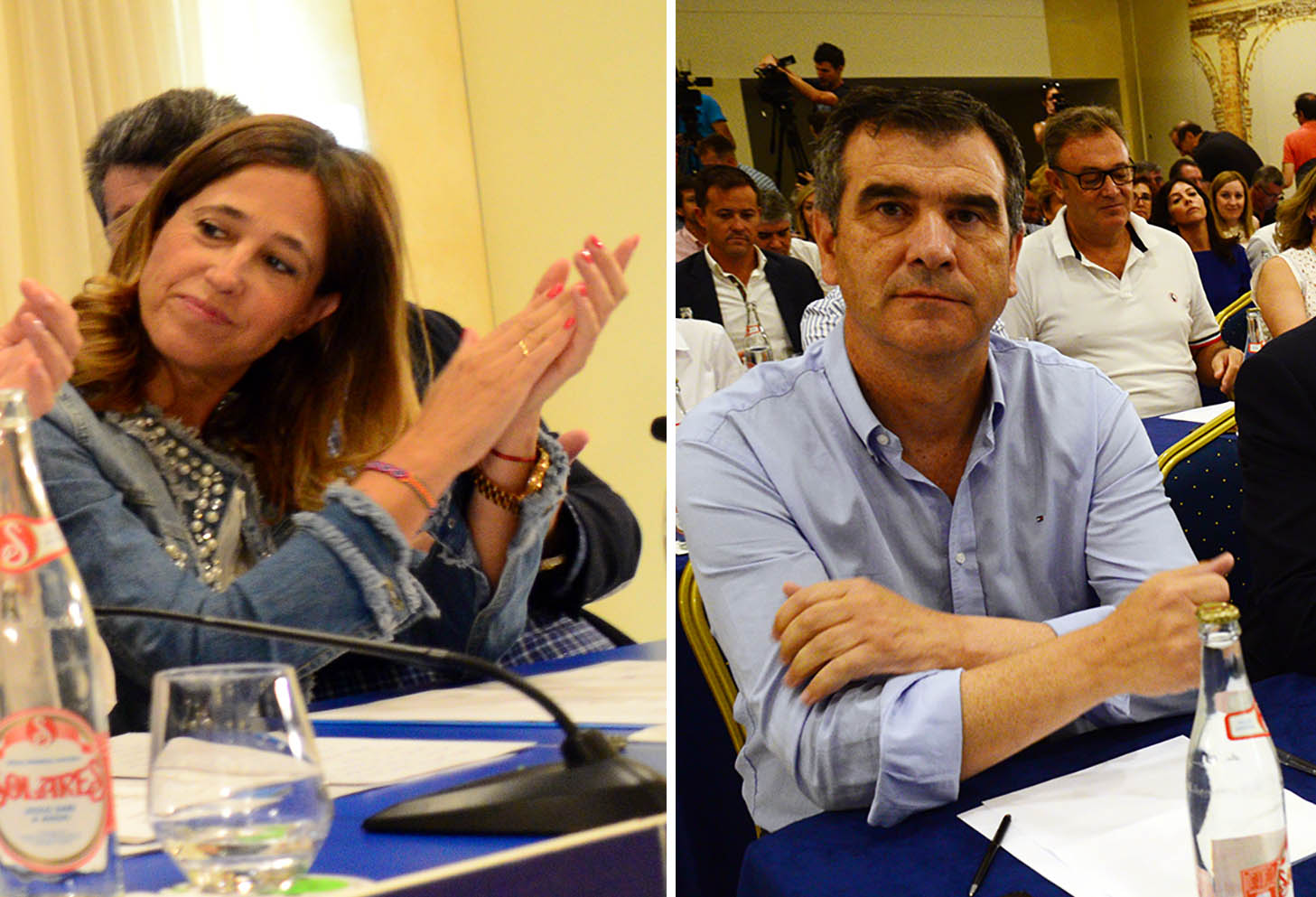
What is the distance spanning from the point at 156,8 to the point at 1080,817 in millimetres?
887

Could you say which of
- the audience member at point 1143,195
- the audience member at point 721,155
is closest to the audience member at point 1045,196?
the audience member at point 1143,195

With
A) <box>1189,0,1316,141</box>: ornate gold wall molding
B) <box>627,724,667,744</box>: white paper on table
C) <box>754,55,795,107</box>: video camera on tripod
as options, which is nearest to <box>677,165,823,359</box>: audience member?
<box>754,55,795,107</box>: video camera on tripod

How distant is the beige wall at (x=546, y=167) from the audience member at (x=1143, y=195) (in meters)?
3.90

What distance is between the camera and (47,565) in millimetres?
726

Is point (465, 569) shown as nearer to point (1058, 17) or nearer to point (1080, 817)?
point (1080, 817)

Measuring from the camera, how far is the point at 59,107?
0.79 meters

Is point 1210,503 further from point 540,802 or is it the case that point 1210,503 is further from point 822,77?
point 822,77

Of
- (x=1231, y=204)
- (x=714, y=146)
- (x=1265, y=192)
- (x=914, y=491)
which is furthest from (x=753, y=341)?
(x=1265, y=192)

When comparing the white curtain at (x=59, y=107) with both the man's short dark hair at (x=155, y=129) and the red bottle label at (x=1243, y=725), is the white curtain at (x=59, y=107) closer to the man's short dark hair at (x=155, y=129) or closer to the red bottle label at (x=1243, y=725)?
the man's short dark hair at (x=155, y=129)

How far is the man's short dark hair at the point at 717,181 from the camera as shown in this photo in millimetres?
4184

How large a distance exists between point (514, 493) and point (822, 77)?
6.48 m

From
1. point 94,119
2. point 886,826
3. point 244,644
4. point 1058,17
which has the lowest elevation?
point 886,826

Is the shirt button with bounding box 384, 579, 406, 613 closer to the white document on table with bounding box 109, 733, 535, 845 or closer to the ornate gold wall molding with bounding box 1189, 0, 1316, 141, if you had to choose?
the white document on table with bounding box 109, 733, 535, 845

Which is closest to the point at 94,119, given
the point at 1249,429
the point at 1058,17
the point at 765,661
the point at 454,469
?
the point at 454,469
